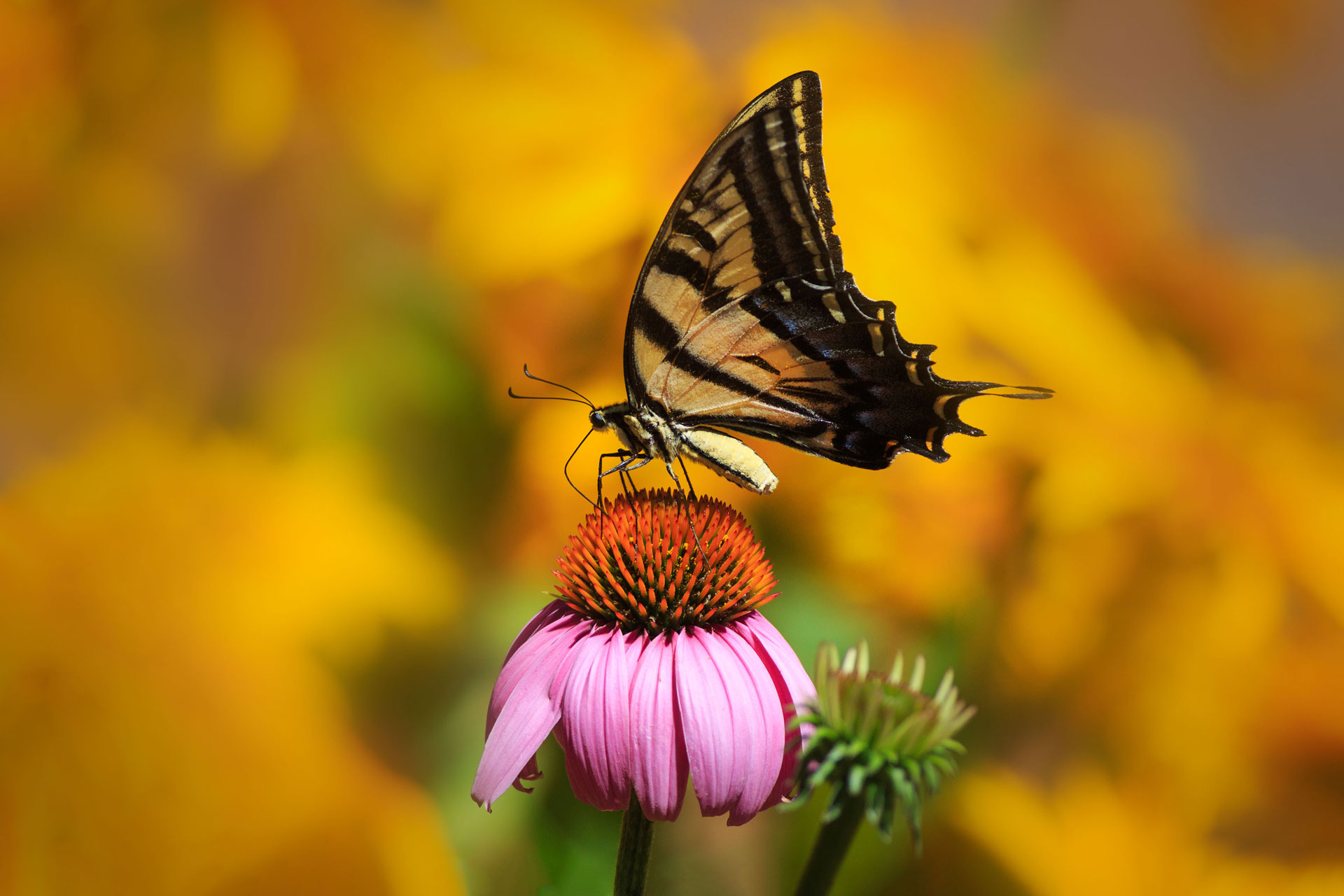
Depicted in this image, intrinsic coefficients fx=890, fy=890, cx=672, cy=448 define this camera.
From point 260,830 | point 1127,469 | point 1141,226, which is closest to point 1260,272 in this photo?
point 1141,226

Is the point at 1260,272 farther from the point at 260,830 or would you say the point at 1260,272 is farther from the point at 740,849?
the point at 260,830

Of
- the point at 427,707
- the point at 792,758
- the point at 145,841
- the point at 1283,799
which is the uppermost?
the point at 1283,799

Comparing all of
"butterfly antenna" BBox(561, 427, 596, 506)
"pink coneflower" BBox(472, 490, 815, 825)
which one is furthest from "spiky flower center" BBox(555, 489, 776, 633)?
"butterfly antenna" BBox(561, 427, 596, 506)

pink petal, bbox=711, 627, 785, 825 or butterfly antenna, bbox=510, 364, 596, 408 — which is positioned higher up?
butterfly antenna, bbox=510, 364, 596, 408

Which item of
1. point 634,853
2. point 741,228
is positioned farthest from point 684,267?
point 634,853

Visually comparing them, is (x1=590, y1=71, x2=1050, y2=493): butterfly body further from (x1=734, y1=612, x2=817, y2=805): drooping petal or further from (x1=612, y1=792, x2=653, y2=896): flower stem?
(x1=612, y1=792, x2=653, y2=896): flower stem
